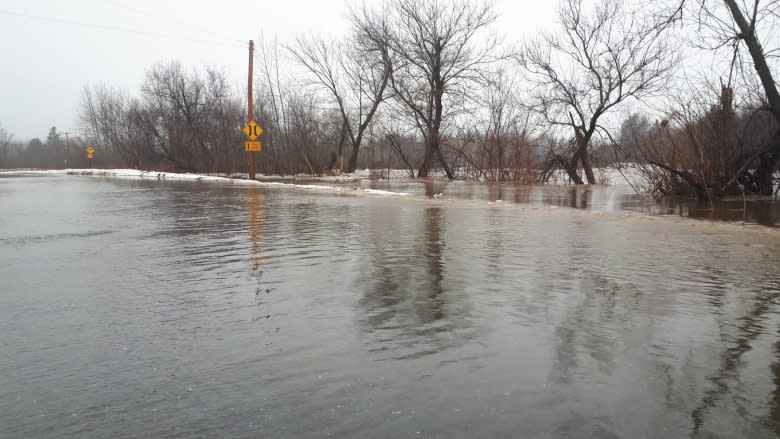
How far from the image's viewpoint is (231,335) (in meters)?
3.18

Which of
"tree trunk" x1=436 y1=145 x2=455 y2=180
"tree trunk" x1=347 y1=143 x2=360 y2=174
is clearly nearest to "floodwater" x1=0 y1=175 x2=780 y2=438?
"tree trunk" x1=436 y1=145 x2=455 y2=180

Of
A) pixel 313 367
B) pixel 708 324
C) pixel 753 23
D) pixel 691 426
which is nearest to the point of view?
pixel 691 426

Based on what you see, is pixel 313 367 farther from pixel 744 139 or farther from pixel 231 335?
pixel 744 139

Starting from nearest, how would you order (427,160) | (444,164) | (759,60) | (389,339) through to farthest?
1. (389,339)
2. (759,60)
3. (444,164)
4. (427,160)

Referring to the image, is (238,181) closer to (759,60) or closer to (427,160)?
(427,160)

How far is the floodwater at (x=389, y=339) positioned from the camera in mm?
2211

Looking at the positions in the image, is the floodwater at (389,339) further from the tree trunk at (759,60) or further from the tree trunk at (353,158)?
the tree trunk at (353,158)

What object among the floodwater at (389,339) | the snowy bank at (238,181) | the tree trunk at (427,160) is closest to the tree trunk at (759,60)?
the floodwater at (389,339)

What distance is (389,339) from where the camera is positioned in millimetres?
3113

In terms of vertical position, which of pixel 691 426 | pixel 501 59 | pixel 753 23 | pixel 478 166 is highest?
pixel 501 59

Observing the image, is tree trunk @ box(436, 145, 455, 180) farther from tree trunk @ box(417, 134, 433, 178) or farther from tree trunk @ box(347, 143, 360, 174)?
tree trunk @ box(347, 143, 360, 174)

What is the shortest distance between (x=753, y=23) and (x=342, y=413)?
14549 mm

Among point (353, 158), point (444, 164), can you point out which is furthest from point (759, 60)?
point (353, 158)

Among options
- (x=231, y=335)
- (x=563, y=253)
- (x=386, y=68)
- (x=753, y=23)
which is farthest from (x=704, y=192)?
(x=386, y=68)
